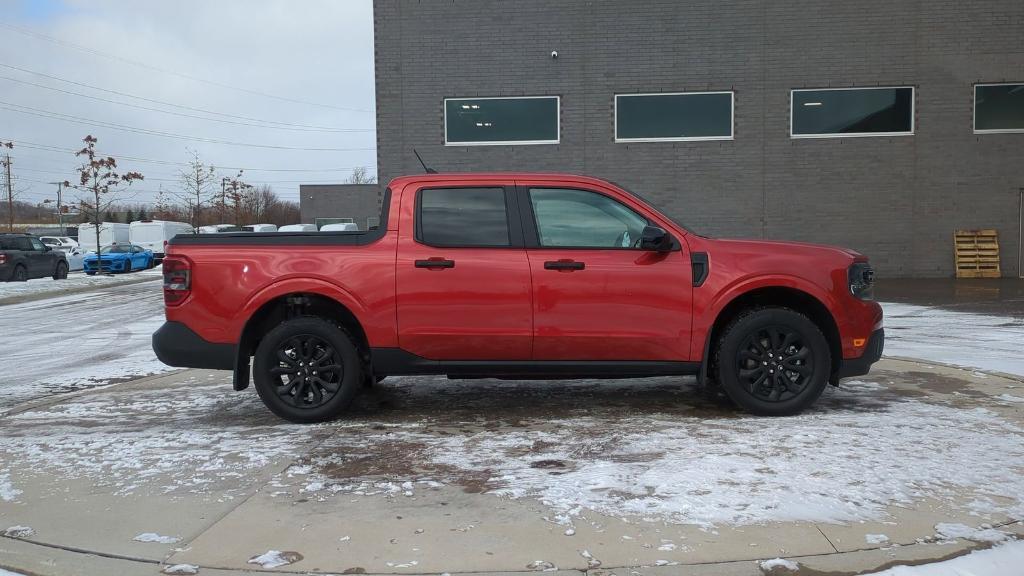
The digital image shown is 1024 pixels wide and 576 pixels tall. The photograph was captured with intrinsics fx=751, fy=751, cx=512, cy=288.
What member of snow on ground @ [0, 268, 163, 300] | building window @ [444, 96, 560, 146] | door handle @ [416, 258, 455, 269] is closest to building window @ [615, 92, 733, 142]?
building window @ [444, 96, 560, 146]

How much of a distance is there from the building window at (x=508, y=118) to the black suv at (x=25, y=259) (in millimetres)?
16550

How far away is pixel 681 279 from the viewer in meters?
5.29

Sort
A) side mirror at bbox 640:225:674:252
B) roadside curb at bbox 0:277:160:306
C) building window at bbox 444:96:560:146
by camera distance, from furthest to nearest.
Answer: roadside curb at bbox 0:277:160:306
building window at bbox 444:96:560:146
side mirror at bbox 640:225:674:252

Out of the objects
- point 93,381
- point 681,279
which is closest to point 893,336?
point 681,279

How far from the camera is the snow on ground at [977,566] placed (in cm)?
308

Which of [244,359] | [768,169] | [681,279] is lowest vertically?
[244,359]

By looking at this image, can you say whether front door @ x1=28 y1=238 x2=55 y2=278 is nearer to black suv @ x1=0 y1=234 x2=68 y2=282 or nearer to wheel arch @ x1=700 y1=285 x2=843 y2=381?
black suv @ x1=0 y1=234 x2=68 y2=282

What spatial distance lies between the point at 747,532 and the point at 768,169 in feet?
48.3

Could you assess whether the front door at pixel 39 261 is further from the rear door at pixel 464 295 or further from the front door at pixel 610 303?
the front door at pixel 610 303

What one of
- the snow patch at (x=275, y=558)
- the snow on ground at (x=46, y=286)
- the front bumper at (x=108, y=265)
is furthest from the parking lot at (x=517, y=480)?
the front bumper at (x=108, y=265)

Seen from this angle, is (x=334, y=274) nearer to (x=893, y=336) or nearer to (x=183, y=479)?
(x=183, y=479)

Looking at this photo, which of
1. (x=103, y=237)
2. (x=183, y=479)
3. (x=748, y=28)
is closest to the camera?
(x=183, y=479)

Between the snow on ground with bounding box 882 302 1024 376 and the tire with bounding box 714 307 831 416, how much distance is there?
3.09 metres

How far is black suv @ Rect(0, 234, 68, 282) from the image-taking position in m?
24.3
